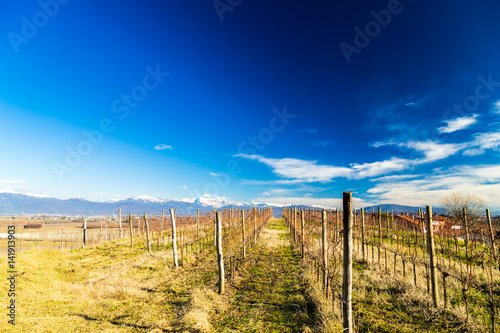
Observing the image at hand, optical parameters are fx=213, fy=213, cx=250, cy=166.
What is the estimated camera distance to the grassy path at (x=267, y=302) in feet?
17.8

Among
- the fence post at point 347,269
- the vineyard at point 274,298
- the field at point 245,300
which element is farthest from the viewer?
the field at point 245,300

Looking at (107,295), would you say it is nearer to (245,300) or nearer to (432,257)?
(245,300)

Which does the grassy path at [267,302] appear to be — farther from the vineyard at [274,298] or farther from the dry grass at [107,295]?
the dry grass at [107,295]

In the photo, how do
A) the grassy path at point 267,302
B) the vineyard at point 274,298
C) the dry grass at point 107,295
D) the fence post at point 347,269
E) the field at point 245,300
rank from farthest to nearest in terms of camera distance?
the dry grass at point 107,295 < the grassy path at point 267,302 < the field at point 245,300 < the vineyard at point 274,298 < the fence post at point 347,269

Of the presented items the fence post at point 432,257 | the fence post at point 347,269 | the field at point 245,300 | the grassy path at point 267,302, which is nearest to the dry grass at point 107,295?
the field at point 245,300

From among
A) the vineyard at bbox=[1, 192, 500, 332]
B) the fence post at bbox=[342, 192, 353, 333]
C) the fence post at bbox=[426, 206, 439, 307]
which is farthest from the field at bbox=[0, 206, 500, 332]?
the fence post at bbox=[342, 192, 353, 333]

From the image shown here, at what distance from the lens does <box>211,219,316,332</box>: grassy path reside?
5434 mm

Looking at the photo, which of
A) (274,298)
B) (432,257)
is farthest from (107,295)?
(432,257)

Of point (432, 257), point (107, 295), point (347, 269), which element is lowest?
point (107, 295)

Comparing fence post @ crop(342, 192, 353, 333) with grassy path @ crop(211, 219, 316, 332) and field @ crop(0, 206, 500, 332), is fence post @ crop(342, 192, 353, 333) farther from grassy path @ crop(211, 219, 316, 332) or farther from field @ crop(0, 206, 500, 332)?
grassy path @ crop(211, 219, 316, 332)

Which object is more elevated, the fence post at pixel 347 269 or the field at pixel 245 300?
the fence post at pixel 347 269

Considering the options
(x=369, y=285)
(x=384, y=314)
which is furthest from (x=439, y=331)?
(x=369, y=285)

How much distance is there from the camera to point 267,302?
265 inches

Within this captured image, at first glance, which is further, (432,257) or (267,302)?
(267,302)
